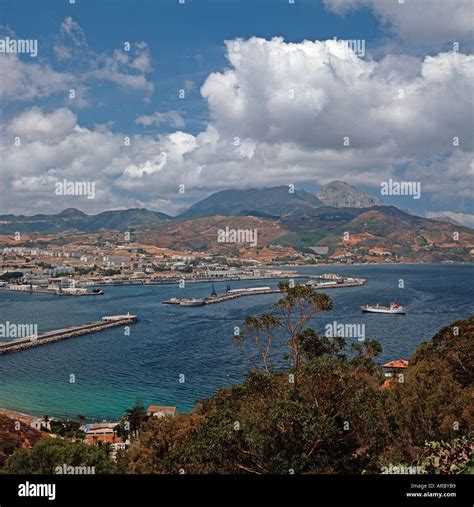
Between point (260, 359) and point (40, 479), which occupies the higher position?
point (40, 479)

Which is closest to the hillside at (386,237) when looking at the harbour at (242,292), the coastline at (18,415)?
the harbour at (242,292)

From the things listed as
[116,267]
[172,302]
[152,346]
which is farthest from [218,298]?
[116,267]

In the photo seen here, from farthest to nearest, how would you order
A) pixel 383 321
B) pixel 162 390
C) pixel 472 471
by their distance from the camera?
pixel 383 321 → pixel 162 390 → pixel 472 471

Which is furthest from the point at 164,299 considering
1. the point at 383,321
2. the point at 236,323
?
the point at 383,321

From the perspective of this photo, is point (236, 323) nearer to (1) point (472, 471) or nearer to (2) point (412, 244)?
(1) point (472, 471)

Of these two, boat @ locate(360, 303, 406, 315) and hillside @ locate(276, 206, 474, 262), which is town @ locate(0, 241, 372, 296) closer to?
hillside @ locate(276, 206, 474, 262)

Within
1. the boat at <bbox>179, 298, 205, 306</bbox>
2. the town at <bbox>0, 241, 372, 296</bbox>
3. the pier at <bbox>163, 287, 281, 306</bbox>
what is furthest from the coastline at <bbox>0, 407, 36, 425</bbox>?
the town at <bbox>0, 241, 372, 296</bbox>
